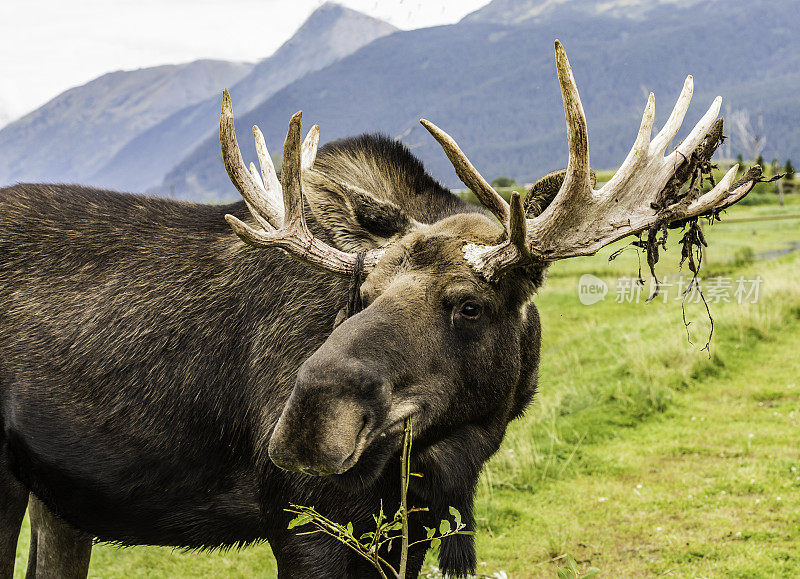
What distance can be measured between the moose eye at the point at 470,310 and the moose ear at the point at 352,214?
693 mm

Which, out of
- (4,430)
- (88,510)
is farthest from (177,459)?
(4,430)

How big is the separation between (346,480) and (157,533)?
4.66 feet

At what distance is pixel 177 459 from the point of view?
3512 millimetres

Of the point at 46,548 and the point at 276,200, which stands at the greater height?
the point at 276,200

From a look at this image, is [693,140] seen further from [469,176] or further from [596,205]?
→ [469,176]

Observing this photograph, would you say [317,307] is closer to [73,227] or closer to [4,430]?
[73,227]

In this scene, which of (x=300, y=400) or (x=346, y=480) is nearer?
(x=300, y=400)

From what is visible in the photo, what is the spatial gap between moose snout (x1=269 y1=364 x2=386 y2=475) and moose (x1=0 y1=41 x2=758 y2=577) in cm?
15

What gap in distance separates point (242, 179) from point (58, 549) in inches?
109

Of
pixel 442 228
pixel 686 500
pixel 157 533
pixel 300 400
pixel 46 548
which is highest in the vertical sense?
pixel 442 228

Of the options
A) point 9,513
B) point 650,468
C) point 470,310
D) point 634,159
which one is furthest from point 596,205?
point 650,468

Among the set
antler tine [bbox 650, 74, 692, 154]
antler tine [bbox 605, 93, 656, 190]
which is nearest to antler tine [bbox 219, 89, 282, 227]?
antler tine [bbox 605, 93, 656, 190]

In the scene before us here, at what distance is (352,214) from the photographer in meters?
3.56

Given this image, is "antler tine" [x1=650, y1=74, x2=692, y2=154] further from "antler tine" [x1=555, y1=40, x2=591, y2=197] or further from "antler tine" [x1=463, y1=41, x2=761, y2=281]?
"antler tine" [x1=555, y1=40, x2=591, y2=197]
